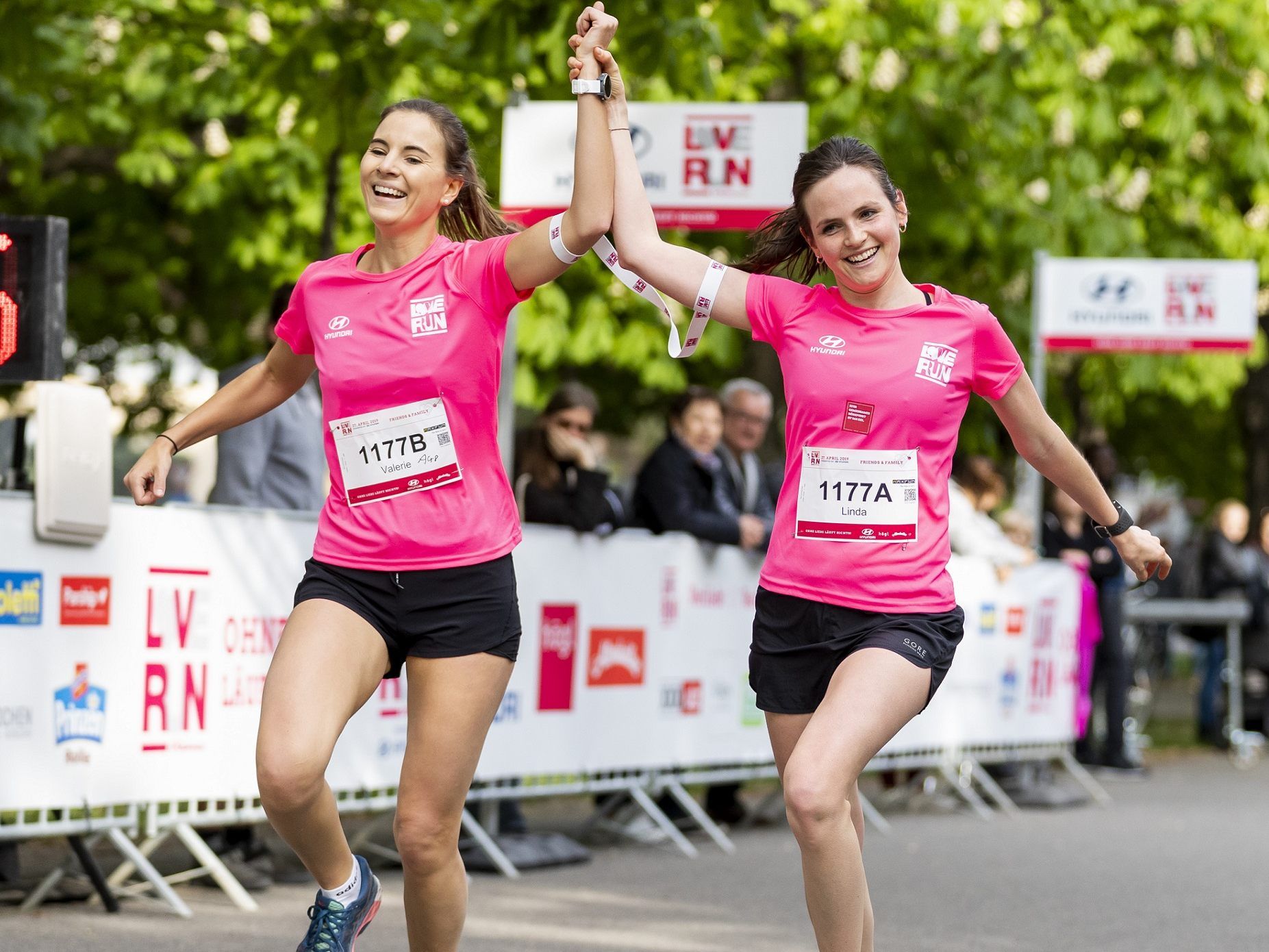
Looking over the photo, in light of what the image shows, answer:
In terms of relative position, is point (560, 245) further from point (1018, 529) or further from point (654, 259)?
point (1018, 529)

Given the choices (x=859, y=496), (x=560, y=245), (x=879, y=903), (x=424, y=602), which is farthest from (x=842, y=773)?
(x=879, y=903)

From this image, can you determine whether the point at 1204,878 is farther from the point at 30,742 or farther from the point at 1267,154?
the point at 1267,154

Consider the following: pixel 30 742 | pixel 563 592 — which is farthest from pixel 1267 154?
pixel 30 742

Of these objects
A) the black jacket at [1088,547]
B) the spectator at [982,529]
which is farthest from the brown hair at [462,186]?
the black jacket at [1088,547]

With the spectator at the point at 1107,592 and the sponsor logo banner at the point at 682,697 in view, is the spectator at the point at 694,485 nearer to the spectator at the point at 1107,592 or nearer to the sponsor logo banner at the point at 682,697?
the sponsor logo banner at the point at 682,697

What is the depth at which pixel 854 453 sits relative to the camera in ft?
15.3

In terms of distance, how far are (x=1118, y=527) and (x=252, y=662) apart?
3353mm

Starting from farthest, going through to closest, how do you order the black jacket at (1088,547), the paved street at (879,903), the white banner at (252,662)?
the black jacket at (1088,547), the paved street at (879,903), the white banner at (252,662)

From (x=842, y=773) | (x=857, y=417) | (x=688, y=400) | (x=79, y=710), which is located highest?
(x=688, y=400)

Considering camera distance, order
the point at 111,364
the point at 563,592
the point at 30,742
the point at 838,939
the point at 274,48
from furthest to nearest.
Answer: the point at 111,364 → the point at 274,48 → the point at 563,592 → the point at 30,742 → the point at 838,939

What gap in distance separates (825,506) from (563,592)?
3837 mm

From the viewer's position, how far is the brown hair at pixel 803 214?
15.7 feet

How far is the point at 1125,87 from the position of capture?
15.0 m

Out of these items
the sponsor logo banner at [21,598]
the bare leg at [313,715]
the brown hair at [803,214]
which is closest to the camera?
the bare leg at [313,715]
